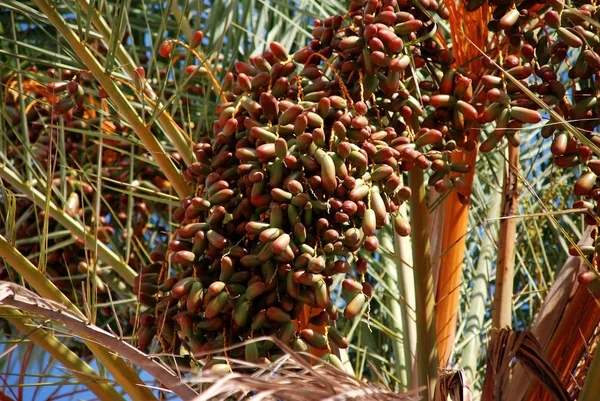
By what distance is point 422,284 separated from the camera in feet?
5.70

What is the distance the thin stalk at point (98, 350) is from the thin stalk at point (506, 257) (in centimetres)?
78

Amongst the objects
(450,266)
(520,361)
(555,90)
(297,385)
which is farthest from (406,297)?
(297,385)

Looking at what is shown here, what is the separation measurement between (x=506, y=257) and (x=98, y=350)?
36.2 inches

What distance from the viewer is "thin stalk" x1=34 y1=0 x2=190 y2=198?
171cm

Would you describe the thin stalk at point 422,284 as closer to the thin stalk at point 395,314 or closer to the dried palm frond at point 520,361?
the dried palm frond at point 520,361

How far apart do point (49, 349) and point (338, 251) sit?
60cm

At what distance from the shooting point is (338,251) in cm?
134

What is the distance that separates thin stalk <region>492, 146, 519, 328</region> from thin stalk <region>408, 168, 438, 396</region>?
0.75 ft

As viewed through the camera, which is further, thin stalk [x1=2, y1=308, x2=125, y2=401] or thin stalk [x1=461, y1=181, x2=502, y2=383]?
thin stalk [x1=461, y1=181, x2=502, y2=383]

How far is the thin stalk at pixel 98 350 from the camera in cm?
155

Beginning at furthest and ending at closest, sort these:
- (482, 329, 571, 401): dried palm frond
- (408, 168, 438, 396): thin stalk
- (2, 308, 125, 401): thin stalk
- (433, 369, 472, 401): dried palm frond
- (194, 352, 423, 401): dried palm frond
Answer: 1. (408, 168, 438, 396): thin stalk
2. (2, 308, 125, 401): thin stalk
3. (482, 329, 571, 401): dried palm frond
4. (433, 369, 472, 401): dried palm frond
5. (194, 352, 423, 401): dried palm frond

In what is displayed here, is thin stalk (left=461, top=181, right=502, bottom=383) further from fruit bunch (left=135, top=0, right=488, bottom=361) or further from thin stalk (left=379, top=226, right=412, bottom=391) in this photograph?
fruit bunch (left=135, top=0, right=488, bottom=361)

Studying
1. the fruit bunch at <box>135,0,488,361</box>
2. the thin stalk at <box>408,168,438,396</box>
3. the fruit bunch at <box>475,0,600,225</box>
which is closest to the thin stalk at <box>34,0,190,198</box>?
the fruit bunch at <box>135,0,488,361</box>

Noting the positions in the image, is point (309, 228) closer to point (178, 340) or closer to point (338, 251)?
point (338, 251)
